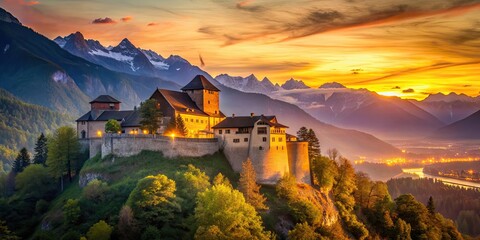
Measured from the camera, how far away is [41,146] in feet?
412

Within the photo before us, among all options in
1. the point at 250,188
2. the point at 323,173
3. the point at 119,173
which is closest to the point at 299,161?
the point at 323,173

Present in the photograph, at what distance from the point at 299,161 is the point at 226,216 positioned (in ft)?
114

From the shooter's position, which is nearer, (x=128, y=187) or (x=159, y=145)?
(x=128, y=187)

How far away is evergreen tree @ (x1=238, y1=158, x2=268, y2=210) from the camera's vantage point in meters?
86.5

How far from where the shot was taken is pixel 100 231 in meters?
73.9

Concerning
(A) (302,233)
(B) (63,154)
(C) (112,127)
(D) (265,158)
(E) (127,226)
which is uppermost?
(C) (112,127)

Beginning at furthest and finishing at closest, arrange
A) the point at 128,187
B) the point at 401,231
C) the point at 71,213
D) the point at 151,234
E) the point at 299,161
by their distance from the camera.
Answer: the point at 299,161, the point at 401,231, the point at 128,187, the point at 71,213, the point at 151,234

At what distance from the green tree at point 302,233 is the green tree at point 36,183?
56046 mm

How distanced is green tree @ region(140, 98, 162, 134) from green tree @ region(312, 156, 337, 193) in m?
36.0

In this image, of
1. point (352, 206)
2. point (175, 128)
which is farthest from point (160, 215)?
point (352, 206)

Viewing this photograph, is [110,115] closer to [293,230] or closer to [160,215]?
[160,215]

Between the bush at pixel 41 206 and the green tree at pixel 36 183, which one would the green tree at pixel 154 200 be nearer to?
the bush at pixel 41 206

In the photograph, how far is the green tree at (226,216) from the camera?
7125cm

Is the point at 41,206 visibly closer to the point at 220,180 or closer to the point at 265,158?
the point at 220,180
